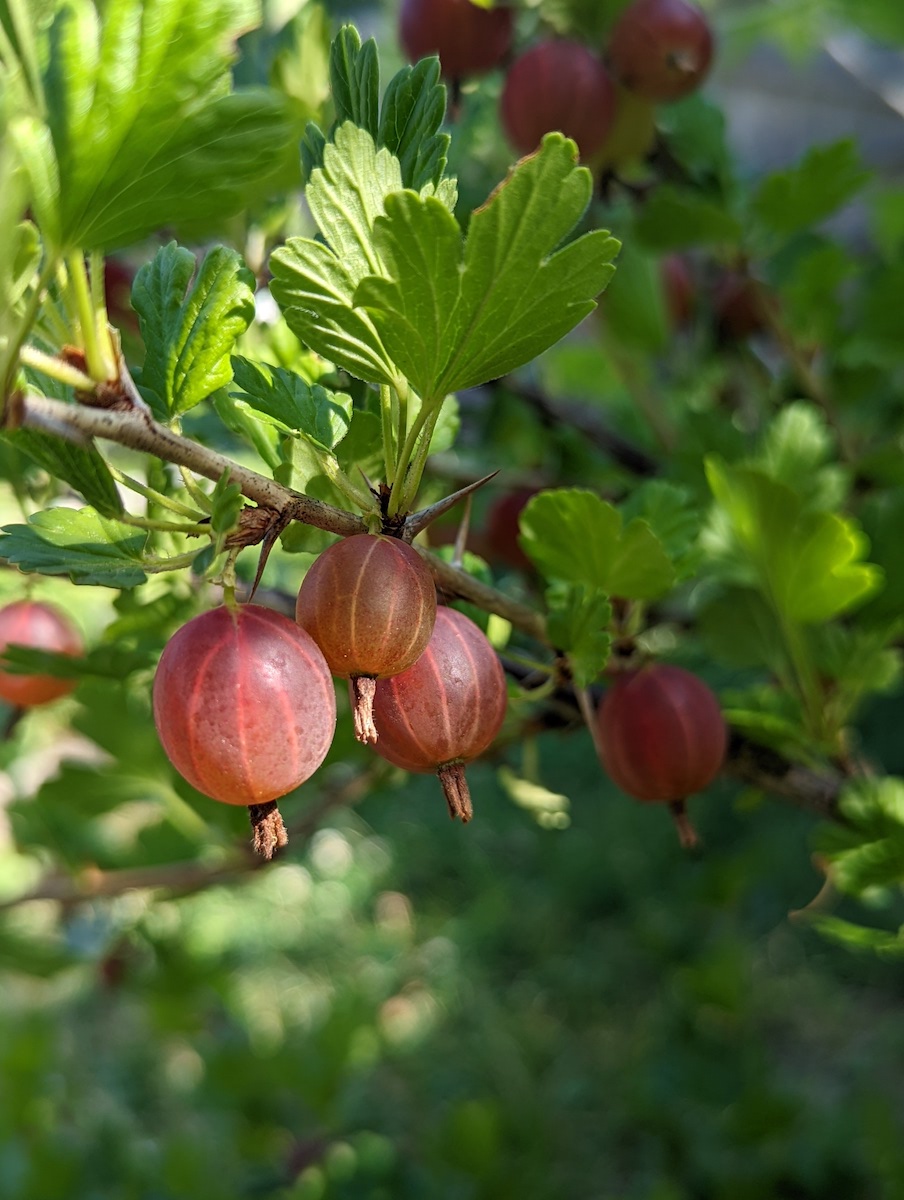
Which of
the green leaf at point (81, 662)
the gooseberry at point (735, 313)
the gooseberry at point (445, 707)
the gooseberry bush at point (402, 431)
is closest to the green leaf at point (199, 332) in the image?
the gooseberry bush at point (402, 431)

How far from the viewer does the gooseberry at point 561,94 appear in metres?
0.63

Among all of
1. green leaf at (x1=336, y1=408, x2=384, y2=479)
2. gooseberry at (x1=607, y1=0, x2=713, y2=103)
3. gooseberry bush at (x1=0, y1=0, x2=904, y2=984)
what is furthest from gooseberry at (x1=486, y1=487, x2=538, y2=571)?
green leaf at (x1=336, y1=408, x2=384, y2=479)

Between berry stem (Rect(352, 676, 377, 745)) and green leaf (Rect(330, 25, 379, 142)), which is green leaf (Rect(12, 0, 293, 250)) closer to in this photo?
green leaf (Rect(330, 25, 379, 142))

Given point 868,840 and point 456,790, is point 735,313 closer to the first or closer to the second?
point 868,840

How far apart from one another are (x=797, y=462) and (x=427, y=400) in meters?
0.38

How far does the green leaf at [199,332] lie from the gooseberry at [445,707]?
108 millimetres

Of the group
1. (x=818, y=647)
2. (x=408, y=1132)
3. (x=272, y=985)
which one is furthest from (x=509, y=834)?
(x=818, y=647)

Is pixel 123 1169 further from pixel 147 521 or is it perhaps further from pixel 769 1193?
pixel 147 521

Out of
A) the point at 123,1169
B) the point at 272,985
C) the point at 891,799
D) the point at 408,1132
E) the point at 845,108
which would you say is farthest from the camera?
the point at 845,108

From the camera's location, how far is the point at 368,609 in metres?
0.30

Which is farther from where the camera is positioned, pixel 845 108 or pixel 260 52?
pixel 845 108

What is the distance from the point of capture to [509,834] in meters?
2.53

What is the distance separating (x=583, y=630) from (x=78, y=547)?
0.19m

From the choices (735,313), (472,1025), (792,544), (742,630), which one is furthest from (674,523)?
(472,1025)
